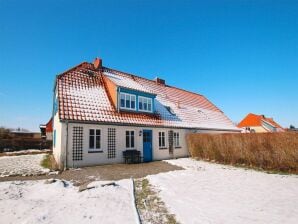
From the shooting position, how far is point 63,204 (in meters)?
6.34

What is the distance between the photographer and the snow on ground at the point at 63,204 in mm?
5316

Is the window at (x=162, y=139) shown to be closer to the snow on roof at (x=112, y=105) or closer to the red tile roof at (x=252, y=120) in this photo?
the snow on roof at (x=112, y=105)

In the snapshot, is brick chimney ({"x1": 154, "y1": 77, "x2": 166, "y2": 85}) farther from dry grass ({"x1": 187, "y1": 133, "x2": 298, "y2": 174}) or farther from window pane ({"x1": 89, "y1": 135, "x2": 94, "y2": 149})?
window pane ({"x1": 89, "y1": 135, "x2": 94, "y2": 149})

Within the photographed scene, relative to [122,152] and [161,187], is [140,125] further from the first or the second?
[161,187]

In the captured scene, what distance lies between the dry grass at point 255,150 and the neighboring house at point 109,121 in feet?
12.7

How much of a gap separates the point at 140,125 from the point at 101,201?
10633 mm

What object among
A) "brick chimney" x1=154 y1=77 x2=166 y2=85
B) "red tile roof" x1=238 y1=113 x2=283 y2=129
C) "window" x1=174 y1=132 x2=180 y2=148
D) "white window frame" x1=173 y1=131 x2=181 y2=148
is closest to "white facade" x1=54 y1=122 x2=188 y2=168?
"white window frame" x1=173 y1=131 x2=181 y2=148

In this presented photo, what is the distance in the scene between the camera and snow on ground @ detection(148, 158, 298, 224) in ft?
18.2

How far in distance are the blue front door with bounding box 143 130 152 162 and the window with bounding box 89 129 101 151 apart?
173 inches

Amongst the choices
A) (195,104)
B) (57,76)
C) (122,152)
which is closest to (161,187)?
(122,152)

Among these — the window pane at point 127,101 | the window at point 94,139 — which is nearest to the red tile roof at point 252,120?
the window pane at point 127,101

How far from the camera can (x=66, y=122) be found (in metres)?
13.4

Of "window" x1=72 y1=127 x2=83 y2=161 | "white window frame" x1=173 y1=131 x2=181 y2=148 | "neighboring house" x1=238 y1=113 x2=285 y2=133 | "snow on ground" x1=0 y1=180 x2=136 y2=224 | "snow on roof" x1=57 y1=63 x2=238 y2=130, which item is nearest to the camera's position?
"snow on ground" x1=0 y1=180 x2=136 y2=224

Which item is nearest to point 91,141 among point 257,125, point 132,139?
point 132,139
